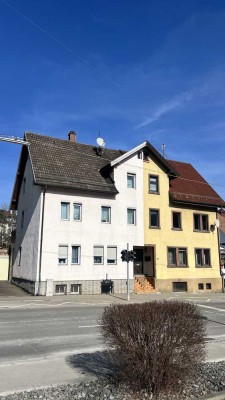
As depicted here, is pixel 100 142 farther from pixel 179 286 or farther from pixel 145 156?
pixel 179 286

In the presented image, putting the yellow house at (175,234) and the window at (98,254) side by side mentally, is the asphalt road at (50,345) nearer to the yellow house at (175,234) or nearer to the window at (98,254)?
the window at (98,254)

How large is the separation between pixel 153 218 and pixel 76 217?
655 cm

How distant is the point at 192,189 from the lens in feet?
107

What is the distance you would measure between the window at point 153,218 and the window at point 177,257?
2216 millimetres

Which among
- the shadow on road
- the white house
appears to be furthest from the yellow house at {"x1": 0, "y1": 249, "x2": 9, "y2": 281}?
the shadow on road

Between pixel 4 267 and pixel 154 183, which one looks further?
pixel 4 267

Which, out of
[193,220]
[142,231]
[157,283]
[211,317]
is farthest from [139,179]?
[211,317]

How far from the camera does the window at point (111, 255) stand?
2700 cm

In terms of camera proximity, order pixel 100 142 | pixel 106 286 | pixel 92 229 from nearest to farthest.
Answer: pixel 106 286 → pixel 92 229 → pixel 100 142

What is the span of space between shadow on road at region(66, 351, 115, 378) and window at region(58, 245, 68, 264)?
56.0 ft

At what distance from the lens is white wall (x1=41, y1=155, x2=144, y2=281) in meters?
24.9

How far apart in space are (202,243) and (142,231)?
606 centimetres

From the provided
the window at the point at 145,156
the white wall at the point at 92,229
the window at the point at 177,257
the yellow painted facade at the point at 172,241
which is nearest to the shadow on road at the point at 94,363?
the white wall at the point at 92,229

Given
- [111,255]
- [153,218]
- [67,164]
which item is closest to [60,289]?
[111,255]
